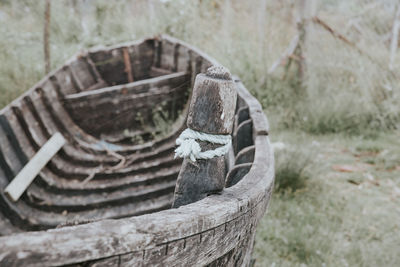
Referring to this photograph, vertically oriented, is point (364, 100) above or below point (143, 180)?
above

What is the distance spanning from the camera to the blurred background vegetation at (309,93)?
99.0 inches

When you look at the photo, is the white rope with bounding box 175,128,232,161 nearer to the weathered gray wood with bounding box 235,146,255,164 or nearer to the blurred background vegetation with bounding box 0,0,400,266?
the weathered gray wood with bounding box 235,146,255,164

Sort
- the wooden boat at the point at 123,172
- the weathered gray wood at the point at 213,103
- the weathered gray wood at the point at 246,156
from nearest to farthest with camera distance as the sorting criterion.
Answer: the wooden boat at the point at 123,172
the weathered gray wood at the point at 213,103
the weathered gray wood at the point at 246,156

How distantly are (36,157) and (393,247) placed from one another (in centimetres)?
255

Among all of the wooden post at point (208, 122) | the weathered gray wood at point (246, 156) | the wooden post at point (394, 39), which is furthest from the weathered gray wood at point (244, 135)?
the wooden post at point (394, 39)

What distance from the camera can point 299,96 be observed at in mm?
4801

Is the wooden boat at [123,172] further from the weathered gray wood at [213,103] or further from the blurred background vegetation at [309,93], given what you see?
the blurred background vegetation at [309,93]

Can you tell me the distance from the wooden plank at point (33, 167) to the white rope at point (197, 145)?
160 centimetres

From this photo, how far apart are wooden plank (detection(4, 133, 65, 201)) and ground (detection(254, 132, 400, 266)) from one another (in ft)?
5.20

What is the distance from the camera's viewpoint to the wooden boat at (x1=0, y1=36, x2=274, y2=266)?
748 millimetres

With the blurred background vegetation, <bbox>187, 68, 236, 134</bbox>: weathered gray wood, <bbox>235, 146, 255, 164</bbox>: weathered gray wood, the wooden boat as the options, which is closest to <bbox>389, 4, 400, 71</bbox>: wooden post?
the blurred background vegetation

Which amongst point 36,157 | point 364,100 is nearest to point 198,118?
point 36,157

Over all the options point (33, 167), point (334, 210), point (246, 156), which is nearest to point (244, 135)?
point (246, 156)

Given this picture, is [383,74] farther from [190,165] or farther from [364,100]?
[190,165]
